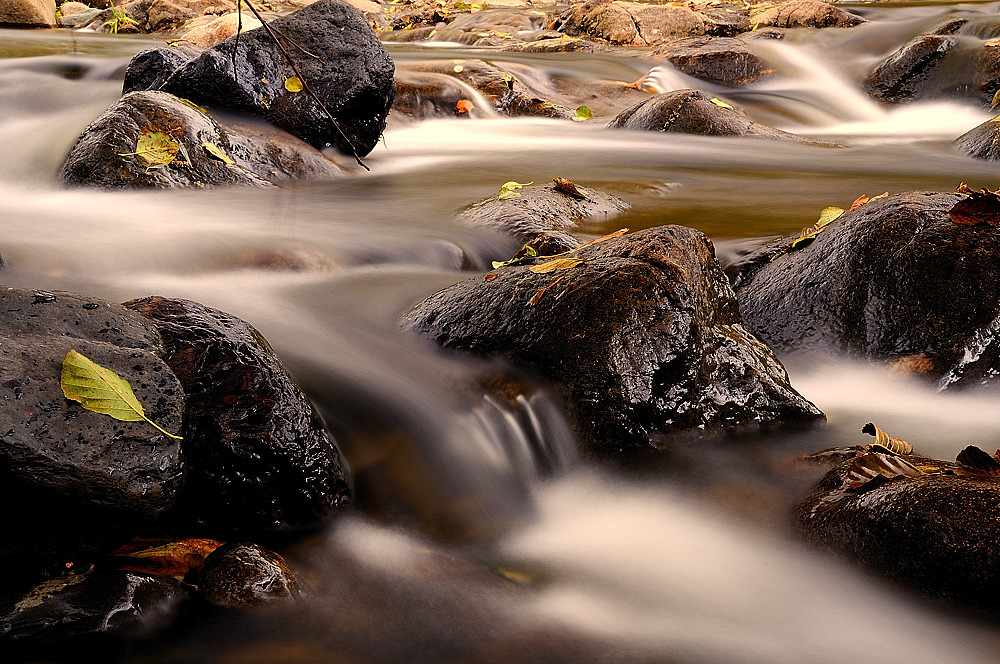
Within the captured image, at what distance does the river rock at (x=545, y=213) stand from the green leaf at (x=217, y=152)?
1.65m

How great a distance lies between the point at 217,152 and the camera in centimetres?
564

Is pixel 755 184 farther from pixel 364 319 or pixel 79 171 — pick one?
pixel 79 171

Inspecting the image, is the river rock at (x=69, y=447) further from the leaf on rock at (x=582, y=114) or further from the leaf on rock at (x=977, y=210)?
the leaf on rock at (x=582, y=114)

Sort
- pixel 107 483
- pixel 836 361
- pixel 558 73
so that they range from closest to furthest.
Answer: pixel 107 483
pixel 836 361
pixel 558 73

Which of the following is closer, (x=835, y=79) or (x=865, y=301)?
(x=865, y=301)

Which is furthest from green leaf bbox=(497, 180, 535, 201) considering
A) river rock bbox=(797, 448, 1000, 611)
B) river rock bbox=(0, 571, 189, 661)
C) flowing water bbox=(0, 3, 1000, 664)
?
river rock bbox=(0, 571, 189, 661)

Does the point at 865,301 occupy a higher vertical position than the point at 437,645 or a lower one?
higher

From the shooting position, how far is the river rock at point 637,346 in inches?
116

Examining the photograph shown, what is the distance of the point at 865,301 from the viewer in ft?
11.8

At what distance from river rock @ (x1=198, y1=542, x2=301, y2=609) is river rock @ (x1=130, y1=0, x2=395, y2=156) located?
4571 millimetres

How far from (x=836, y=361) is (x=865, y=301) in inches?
11.1

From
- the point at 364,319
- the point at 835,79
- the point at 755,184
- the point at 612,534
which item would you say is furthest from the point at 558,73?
the point at 612,534

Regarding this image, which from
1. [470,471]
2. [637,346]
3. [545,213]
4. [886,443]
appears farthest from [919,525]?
[545,213]

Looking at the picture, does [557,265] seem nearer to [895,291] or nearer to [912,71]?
[895,291]
